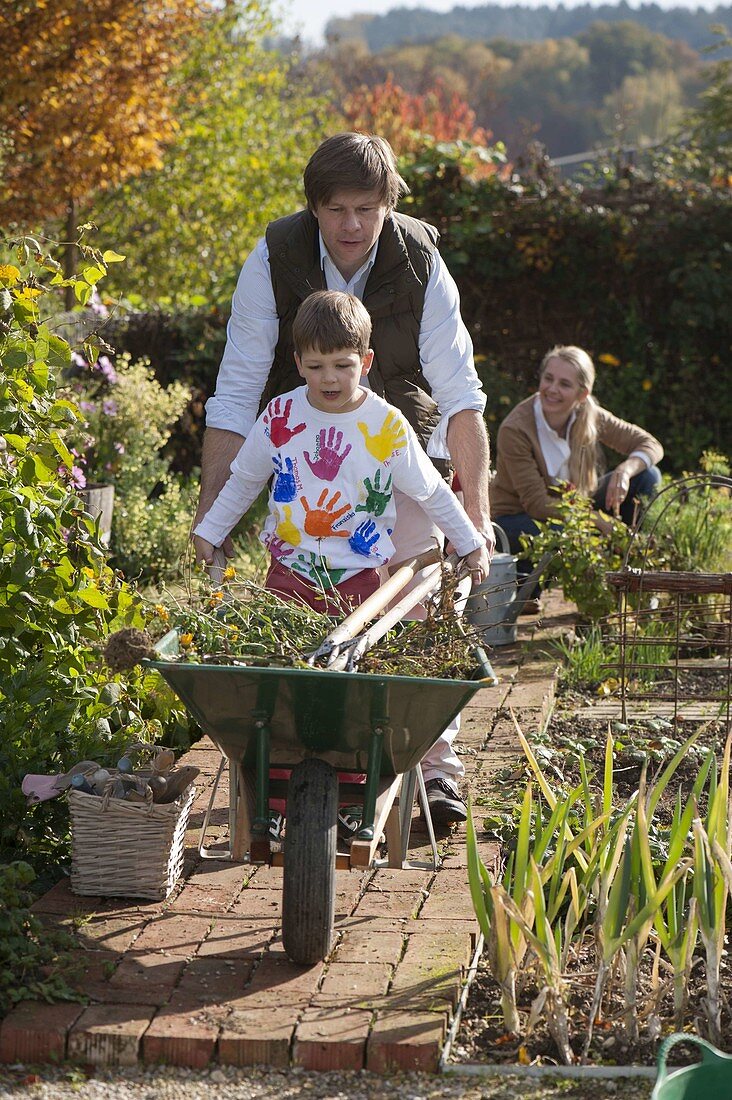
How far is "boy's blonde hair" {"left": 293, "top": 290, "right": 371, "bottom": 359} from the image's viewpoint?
315cm

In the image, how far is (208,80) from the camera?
13.0 metres

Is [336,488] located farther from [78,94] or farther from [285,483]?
[78,94]

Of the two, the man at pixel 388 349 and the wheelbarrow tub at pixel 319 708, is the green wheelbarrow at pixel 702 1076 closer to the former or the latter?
the wheelbarrow tub at pixel 319 708

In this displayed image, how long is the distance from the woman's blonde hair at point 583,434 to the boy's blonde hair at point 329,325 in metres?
3.17

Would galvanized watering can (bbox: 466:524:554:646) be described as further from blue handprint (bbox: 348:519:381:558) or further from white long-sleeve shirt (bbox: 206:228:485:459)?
blue handprint (bbox: 348:519:381:558)

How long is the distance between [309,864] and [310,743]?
0.87 ft

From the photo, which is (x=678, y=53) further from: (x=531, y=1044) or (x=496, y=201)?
(x=531, y=1044)

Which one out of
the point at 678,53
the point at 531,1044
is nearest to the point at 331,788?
the point at 531,1044

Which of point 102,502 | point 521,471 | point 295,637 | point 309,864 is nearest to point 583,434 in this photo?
point 521,471

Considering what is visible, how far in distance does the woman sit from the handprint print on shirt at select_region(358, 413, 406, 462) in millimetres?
2889

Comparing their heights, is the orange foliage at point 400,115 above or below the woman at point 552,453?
above

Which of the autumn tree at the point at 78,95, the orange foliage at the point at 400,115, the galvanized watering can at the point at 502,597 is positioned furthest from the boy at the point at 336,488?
the orange foliage at the point at 400,115

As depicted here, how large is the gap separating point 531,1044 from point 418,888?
67 cm

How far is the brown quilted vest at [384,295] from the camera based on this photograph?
3547mm
